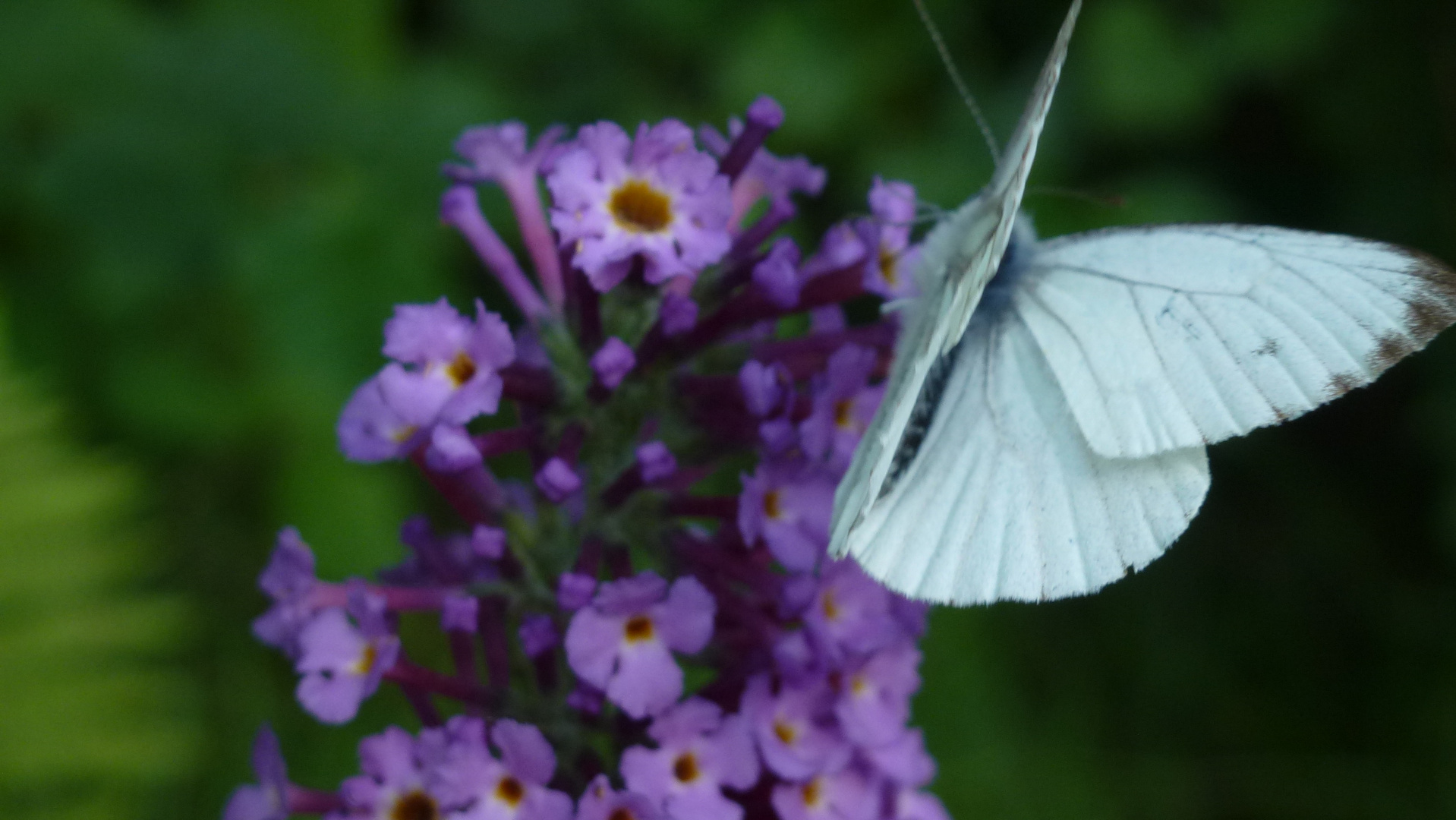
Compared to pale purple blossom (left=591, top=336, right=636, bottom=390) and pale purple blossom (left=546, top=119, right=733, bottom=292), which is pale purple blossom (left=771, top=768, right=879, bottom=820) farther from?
pale purple blossom (left=546, top=119, right=733, bottom=292)

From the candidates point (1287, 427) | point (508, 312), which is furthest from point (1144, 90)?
point (508, 312)

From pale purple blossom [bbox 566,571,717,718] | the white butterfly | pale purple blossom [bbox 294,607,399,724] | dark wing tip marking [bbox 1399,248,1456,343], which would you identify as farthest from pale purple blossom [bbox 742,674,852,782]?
dark wing tip marking [bbox 1399,248,1456,343]

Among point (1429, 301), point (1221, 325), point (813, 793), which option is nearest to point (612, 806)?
point (813, 793)

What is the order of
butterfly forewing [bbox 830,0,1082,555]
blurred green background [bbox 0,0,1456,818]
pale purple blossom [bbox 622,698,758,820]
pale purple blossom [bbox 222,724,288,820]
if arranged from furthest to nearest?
blurred green background [bbox 0,0,1456,818]
pale purple blossom [bbox 222,724,288,820]
pale purple blossom [bbox 622,698,758,820]
butterfly forewing [bbox 830,0,1082,555]

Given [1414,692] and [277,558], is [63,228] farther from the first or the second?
[1414,692]

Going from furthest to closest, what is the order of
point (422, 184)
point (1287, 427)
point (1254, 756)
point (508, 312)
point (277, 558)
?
point (1287, 427) → point (1254, 756) → point (508, 312) → point (422, 184) → point (277, 558)

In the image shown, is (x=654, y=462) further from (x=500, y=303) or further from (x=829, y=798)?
(x=500, y=303)
